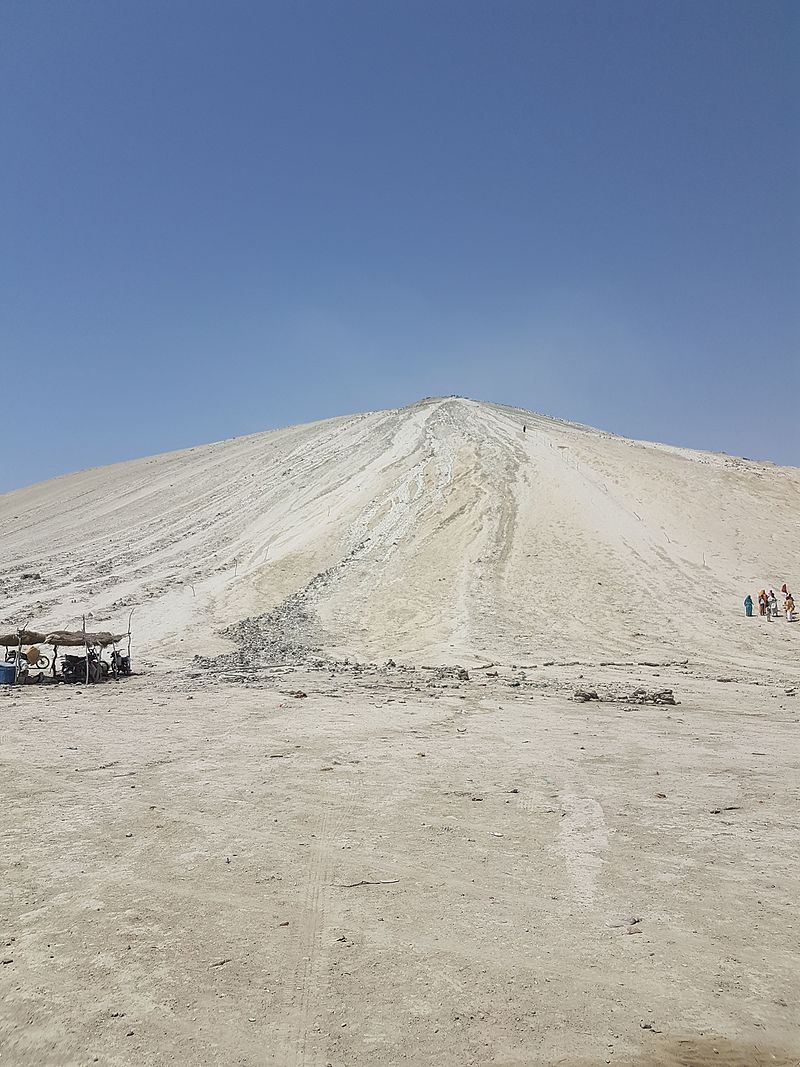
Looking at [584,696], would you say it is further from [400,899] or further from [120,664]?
[120,664]

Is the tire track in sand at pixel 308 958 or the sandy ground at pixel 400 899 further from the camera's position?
the sandy ground at pixel 400 899

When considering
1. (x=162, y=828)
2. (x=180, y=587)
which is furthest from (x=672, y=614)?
(x=162, y=828)

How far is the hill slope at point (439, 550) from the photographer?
22.5m

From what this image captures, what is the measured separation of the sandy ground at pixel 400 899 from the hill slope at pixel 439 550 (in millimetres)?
10207

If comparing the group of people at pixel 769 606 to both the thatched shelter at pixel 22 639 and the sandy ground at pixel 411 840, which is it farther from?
the thatched shelter at pixel 22 639

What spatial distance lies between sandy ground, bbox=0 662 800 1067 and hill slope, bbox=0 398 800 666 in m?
10.2

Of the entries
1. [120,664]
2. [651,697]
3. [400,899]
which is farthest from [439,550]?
[400,899]

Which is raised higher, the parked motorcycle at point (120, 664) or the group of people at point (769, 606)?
the group of people at point (769, 606)

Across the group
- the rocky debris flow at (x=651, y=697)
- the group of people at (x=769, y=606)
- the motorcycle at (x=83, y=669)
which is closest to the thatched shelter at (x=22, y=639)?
the motorcycle at (x=83, y=669)

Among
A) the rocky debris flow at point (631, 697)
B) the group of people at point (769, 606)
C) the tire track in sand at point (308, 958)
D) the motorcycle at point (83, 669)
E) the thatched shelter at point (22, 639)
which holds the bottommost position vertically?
the tire track in sand at point (308, 958)

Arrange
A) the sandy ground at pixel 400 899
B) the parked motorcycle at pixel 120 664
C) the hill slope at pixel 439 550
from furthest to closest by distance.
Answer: the hill slope at pixel 439 550, the parked motorcycle at pixel 120 664, the sandy ground at pixel 400 899

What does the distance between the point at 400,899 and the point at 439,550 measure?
24.7 meters

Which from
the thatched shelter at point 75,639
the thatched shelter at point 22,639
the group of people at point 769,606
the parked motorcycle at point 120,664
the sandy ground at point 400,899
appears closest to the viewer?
the sandy ground at point 400,899

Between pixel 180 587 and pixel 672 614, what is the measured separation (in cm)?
1755
